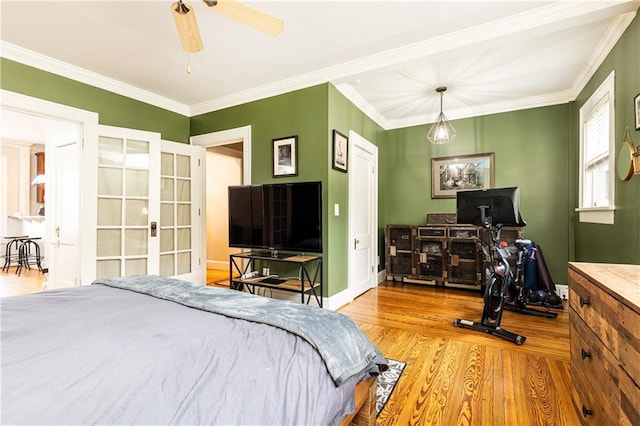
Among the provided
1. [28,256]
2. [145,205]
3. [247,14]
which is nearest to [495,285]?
[247,14]

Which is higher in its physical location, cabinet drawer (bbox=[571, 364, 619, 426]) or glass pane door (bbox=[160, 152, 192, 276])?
glass pane door (bbox=[160, 152, 192, 276])

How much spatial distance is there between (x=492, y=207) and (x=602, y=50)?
178cm

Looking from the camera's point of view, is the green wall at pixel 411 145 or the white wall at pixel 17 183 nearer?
the green wall at pixel 411 145

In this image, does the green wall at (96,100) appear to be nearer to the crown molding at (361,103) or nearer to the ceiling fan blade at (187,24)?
the ceiling fan blade at (187,24)

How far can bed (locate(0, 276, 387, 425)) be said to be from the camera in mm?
706

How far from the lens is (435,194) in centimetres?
467

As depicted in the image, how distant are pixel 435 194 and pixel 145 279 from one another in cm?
410

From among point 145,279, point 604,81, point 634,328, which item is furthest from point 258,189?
point 604,81

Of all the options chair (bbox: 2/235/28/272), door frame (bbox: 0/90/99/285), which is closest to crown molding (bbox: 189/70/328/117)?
door frame (bbox: 0/90/99/285)

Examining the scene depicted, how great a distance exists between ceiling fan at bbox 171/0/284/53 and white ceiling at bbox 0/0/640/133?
1.76 feet

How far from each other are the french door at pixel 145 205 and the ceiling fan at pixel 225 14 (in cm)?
215

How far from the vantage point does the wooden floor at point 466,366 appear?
5.42 feet

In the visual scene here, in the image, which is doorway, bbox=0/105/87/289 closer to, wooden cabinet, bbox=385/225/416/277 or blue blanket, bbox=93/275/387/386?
blue blanket, bbox=93/275/387/386

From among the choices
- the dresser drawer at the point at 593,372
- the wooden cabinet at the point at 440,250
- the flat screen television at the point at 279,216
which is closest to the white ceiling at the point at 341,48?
the flat screen television at the point at 279,216
